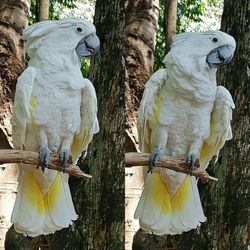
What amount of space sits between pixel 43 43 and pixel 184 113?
79cm

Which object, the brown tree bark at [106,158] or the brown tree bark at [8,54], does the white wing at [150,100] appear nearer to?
the brown tree bark at [106,158]

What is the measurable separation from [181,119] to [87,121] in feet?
1.58

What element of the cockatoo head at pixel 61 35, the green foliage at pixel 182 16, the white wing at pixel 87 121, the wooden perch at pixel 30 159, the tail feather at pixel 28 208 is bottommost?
the tail feather at pixel 28 208

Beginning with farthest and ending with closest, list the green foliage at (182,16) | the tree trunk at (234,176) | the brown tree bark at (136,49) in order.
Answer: the green foliage at (182,16) < the brown tree bark at (136,49) < the tree trunk at (234,176)

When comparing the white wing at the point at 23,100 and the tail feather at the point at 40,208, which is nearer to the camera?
the white wing at the point at 23,100

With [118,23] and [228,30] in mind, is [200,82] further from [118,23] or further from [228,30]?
[228,30]

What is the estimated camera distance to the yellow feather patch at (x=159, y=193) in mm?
3482

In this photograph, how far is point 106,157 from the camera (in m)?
3.98

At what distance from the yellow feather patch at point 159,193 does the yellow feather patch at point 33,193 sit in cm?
57

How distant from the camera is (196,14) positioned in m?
8.66

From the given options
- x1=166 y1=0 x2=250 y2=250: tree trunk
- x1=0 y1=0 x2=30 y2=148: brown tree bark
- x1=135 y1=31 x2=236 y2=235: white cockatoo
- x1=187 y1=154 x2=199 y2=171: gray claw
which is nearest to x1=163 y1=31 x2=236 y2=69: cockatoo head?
x1=135 y1=31 x2=236 y2=235: white cockatoo

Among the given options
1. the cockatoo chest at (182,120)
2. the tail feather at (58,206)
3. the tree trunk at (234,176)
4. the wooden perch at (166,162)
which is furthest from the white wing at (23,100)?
the tree trunk at (234,176)

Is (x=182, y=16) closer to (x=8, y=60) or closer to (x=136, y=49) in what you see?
(x=136, y=49)

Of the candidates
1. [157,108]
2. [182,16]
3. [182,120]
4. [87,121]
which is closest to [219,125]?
[182,120]
